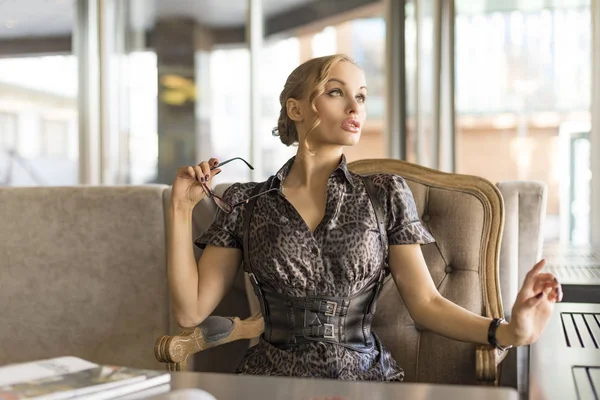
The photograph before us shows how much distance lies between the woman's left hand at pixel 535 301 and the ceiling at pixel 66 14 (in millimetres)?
5321

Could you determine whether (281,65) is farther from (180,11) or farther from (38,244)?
(38,244)

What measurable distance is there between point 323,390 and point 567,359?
423 millimetres

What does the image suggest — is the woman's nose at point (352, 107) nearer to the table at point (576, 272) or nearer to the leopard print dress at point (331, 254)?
the leopard print dress at point (331, 254)

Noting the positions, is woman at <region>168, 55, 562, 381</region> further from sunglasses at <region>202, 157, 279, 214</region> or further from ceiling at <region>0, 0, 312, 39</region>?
ceiling at <region>0, 0, 312, 39</region>

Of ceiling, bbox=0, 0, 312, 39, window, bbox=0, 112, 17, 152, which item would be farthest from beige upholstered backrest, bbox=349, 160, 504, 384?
window, bbox=0, 112, 17, 152

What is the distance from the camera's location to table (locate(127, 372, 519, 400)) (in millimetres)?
916

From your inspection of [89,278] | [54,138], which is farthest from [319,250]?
[54,138]

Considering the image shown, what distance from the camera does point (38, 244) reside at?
237cm

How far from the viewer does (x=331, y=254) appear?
1670mm

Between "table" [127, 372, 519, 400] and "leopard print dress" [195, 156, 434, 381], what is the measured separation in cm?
63

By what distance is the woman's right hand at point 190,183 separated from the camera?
1.62m

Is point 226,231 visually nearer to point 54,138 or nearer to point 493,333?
point 493,333

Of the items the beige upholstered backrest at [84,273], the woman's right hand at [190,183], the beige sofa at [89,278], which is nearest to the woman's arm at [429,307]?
the woman's right hand at [190,183]

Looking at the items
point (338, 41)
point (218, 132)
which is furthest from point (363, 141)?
point (218, 132)
